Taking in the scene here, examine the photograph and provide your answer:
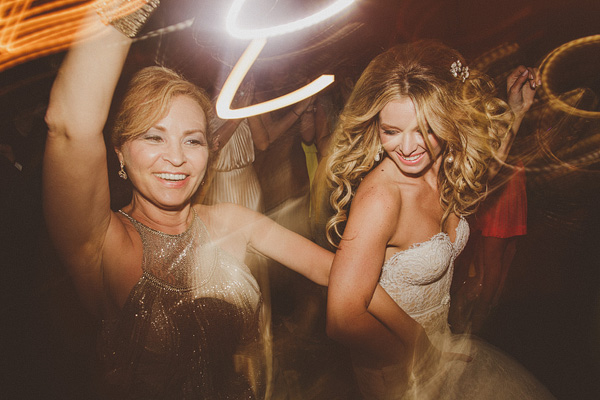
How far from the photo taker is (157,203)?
1.40 meters

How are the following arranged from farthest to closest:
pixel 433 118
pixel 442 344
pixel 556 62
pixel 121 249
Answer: pixel 556 62
pixel 442 344
pixel 433 118
pixel 121 249

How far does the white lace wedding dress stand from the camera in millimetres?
1752

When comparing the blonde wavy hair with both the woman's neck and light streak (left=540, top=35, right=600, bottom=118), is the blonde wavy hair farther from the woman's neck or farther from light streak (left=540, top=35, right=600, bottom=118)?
light streak (left=540, top=35, right=600, bottom=118)

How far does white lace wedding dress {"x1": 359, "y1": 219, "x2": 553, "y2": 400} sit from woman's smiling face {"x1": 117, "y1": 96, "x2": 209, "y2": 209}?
140cm

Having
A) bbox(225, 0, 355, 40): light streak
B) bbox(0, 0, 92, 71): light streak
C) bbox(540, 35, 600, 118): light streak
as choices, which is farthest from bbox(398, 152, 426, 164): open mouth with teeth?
bbox(540, 35, 600, 118): light streak

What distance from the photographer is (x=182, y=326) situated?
144 cm

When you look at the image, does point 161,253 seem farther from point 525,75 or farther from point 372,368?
point 525,75

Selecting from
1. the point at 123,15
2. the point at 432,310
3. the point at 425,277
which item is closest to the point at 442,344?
the point at 432,310

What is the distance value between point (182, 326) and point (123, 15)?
4.33ft

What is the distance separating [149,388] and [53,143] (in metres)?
1.20

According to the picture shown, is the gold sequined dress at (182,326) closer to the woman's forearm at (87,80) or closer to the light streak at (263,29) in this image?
the woman's forearm at (87,80)

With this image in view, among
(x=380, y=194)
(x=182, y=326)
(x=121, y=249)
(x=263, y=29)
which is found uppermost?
(x=263, y=29)

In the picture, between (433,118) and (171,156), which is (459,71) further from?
(171,156)

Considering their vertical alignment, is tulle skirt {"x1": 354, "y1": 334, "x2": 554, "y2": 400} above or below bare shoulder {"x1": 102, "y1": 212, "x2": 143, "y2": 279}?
below
